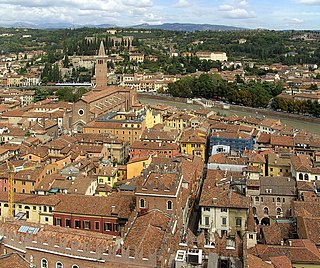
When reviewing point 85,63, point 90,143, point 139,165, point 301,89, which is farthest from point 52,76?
point 139,165

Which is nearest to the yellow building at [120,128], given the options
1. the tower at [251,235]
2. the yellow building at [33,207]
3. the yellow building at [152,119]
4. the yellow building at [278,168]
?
the yellow building at [152,119]

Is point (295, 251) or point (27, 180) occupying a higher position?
point (295, 251)

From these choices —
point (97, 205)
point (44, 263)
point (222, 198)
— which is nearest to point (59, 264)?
point (44, 263)

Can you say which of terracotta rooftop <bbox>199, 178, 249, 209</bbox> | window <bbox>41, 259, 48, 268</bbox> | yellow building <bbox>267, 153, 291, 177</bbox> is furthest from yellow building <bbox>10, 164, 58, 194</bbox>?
yellow building <bbox>267, 153, 291, 177</bbox>

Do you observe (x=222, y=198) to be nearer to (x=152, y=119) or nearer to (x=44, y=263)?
(x=44, y=263)

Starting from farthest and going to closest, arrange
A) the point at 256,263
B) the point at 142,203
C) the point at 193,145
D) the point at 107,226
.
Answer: the point at 193,145 → the point at 107,226 → the point at 142,203 → the point at 256,263

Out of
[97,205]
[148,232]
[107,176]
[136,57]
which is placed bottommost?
[107,176]

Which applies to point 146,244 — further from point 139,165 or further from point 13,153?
point 13,153

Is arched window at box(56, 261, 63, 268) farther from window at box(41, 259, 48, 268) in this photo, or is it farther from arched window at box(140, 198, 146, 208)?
arched window at box(140, 198, 146, 208)
